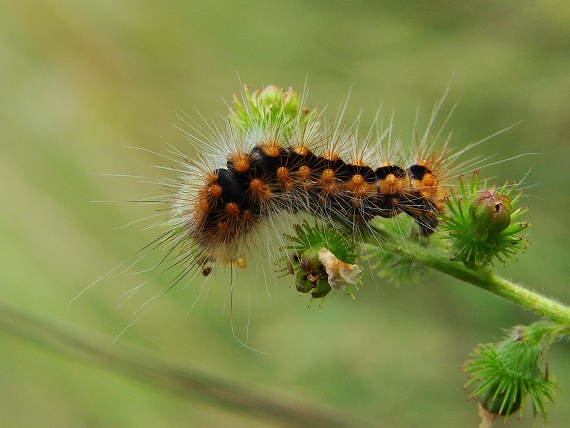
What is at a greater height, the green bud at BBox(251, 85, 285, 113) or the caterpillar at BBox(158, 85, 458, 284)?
the green bud at BBox(251, 85, 285, 113)

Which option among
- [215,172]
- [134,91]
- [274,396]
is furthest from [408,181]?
[134,91]

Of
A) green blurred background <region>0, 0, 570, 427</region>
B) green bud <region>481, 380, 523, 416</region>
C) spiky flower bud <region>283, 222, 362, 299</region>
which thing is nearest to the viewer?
spiky flower bud <region>283, 222, 362, 299</region>

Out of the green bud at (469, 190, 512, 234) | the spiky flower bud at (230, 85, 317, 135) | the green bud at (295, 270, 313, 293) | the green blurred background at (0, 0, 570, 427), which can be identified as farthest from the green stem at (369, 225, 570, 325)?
the green blurred background at (0, 0, 570, 427)

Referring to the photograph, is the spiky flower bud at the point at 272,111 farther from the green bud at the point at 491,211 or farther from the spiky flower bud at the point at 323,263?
the green bud at the point at 491,211

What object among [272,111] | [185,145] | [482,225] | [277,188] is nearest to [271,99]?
[272,111]

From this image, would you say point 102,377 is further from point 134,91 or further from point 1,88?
point 1,88

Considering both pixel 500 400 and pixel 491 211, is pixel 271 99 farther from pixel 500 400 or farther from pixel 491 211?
pixel 500 400

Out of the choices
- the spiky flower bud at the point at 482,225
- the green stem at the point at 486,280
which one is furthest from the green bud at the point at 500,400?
the spiky flower bud at the point at 482,225

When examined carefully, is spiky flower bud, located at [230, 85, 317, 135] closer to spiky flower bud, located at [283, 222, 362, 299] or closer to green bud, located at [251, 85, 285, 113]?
green bud, located at [251, 85, 285, 113]
